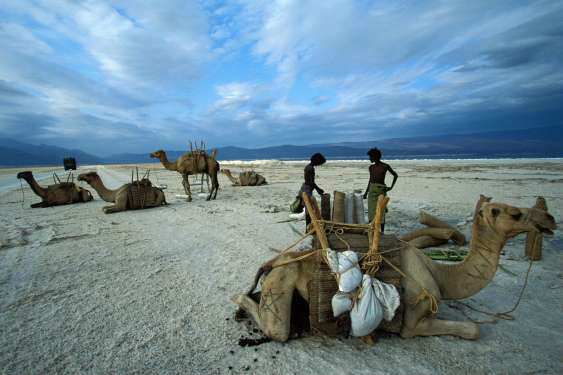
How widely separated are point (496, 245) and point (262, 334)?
2894 millimetres

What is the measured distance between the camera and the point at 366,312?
2816 millimetres

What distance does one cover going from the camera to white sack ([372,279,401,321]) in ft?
9.47

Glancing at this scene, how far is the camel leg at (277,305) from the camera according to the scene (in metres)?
3.16

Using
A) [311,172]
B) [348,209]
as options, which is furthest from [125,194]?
[348,209]

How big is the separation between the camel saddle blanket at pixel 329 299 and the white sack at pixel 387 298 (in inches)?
6.4

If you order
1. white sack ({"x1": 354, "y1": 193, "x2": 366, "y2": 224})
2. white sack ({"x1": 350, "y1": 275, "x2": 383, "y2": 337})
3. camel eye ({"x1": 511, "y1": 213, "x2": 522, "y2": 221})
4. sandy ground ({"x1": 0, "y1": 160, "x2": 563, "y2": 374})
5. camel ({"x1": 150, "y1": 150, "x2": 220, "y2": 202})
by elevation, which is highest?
camel ({"x1": 150, "y1": 150, "x2": 220, "y2": 202})

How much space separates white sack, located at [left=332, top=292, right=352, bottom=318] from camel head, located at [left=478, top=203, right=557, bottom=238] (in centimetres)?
177

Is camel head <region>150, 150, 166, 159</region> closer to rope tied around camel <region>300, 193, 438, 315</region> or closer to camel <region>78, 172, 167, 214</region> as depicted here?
camel <region>78, 172, 167, 214</region>

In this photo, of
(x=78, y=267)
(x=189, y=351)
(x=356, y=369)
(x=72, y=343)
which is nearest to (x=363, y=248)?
(x=356, y=369)

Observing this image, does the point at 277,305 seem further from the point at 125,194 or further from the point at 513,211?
the point at 125,194

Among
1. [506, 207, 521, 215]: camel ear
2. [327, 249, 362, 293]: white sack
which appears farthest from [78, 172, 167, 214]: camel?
[506, 207, 521, 215]: camel ear

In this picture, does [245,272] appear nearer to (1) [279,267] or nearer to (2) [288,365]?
(1) [279,267]

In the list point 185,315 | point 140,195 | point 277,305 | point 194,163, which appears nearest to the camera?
point 277,305

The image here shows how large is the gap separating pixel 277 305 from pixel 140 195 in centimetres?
1046
